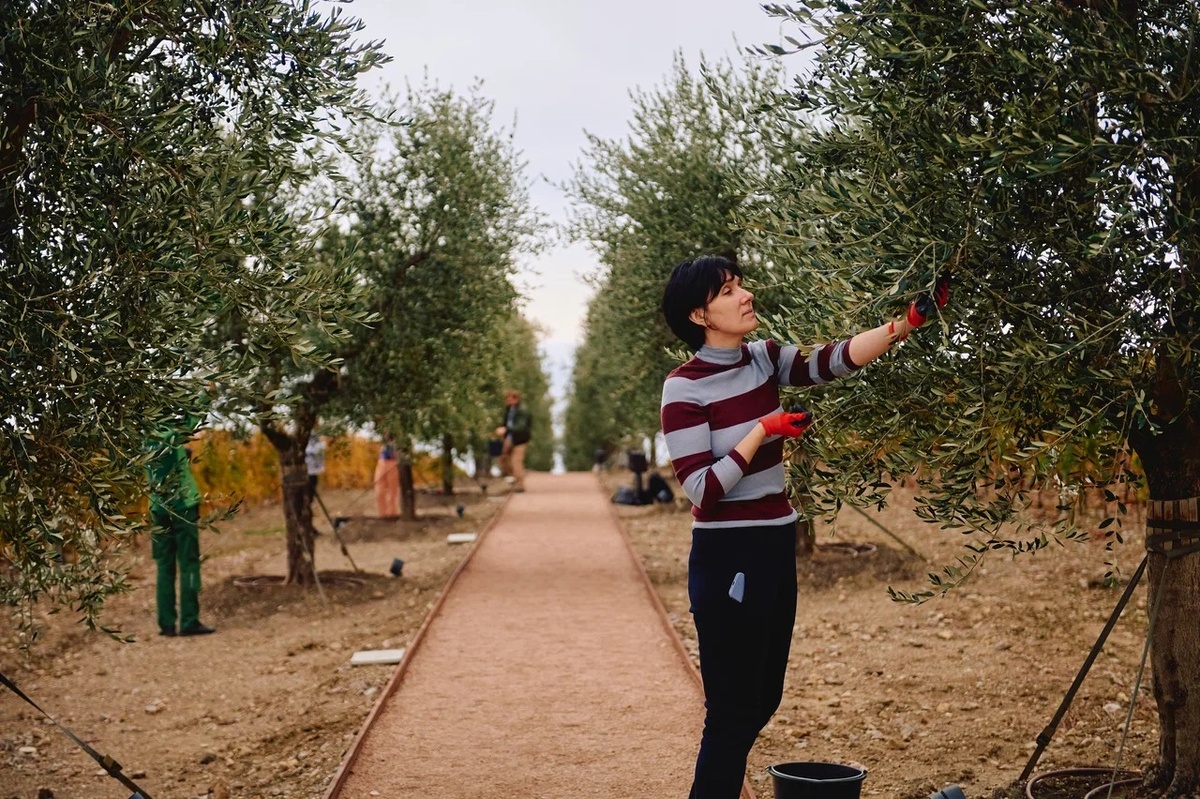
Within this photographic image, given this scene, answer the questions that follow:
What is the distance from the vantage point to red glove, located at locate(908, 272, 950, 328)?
4.63 meters

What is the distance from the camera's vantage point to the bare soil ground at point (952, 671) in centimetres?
749

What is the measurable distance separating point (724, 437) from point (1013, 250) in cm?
186

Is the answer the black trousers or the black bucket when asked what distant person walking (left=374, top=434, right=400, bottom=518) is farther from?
the black trousers

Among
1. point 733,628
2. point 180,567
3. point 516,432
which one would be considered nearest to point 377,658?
point 180,567

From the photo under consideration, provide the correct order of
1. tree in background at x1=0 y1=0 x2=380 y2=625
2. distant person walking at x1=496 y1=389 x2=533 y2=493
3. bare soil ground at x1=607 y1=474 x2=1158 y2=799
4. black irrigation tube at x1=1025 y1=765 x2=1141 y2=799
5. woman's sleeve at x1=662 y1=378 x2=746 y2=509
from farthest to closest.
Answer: distant person walking at x1=496 y1=389 x2=533 y2=493, bare soil ground at x1=607 y1=474 x2=1158 y2=799, black irrigation tube at x1=1025 y1=765 x2=1141 y2=799, tree in background at x1=0 y1=0 x2=380 y2=625, woman's sleeve at x1=662 y1=378 x2=746 y2=509

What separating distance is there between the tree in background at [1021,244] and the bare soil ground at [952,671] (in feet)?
4.95

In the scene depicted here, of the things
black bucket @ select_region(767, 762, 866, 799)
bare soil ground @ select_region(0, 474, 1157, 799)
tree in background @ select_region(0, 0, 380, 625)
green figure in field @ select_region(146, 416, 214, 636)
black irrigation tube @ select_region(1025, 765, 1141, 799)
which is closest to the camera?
black bucket @ select_region(767, 762, 866, 799)

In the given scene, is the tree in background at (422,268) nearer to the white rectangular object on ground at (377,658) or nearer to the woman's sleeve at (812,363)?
the white rectangular object on ground at (377,658)

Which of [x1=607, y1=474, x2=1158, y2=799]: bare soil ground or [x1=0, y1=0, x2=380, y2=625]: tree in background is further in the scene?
[x1=607, y1=474, x2=1158, y2=799]: bare soil ground

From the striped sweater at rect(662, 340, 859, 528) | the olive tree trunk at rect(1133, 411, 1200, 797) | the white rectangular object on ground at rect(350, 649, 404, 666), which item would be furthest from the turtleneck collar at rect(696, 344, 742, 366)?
the white rectangular object on ground at rect(350, 649, 404, 666)

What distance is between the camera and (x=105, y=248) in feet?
19.8

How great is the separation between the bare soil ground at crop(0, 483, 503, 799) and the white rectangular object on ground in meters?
0.13

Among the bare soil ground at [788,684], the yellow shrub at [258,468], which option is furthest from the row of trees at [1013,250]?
the yellow shrub at [258,468]

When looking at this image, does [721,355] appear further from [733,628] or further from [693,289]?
[733,628]
